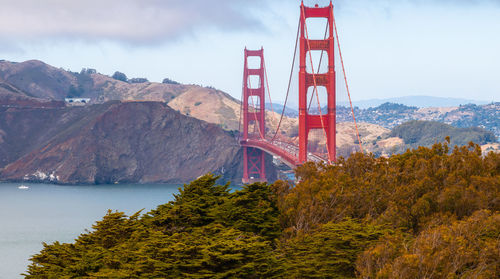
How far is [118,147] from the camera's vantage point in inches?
5359

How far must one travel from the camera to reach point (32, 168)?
431 feet

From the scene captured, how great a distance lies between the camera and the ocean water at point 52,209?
2482 inches

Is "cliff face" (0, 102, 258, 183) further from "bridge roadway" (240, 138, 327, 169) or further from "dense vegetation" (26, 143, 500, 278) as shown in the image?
"dense vegetation" (26, 143, 500, 278)

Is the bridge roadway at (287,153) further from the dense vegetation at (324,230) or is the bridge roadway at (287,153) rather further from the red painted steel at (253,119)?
the dense vegetation at (324,230)

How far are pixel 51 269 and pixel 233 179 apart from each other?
104m

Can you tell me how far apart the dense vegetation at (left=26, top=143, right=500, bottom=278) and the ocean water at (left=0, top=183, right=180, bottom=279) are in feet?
94.9

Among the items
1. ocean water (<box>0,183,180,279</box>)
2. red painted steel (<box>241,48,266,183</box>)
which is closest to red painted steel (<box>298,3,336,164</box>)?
ocean water (<box>0,183,180,279</box>)

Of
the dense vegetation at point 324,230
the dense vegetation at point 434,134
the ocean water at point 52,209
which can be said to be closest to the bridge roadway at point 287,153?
the ocean water at point 52,209

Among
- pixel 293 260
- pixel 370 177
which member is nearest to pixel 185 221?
pixel 293 260

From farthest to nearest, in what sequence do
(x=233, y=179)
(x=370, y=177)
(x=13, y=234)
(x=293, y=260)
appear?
(x=233, y=179) < (x=13, y=234) < (x=370, y=177) < (x=293, y=260)

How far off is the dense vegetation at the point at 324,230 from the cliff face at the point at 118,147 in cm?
9561

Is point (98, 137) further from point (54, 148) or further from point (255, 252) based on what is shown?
point (255, 252)

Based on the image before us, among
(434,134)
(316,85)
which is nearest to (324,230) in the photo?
(316,85)

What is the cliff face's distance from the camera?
427 feet
